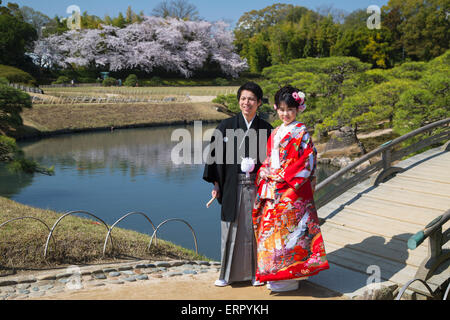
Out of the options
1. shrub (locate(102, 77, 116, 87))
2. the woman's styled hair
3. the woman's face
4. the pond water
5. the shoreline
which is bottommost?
the pond water

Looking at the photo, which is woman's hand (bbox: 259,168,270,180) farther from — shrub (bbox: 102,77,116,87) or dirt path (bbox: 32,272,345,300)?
shrub (bbox: 102,77,116,87)

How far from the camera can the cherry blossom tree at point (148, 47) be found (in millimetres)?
40688

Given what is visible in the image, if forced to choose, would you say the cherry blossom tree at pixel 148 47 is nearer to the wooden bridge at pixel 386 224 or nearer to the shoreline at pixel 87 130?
the shoreline at pixel 87 130

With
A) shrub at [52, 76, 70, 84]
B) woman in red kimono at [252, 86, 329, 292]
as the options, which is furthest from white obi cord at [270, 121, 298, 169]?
shrub at [52, 76, 70, 84]

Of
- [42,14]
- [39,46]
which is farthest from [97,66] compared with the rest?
[42,14]

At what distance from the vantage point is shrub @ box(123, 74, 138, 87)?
39531mm

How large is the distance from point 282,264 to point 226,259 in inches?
21.6

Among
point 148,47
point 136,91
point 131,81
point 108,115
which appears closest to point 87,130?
point 108,115

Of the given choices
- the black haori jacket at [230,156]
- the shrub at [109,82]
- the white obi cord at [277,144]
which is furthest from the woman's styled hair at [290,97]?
the shrub at [109,82]

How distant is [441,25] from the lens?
3609 centimetres

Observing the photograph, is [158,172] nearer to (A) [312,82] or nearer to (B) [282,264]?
(A) [312,82]

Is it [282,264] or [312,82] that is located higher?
[312,82]

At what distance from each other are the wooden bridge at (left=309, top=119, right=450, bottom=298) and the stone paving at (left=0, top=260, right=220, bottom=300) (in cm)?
148

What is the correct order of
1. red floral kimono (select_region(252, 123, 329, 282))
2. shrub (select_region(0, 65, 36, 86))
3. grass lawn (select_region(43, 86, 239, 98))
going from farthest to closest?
grass lawn (select_region(43, 86, 239, 98)) → shrub (select_region(0, 65, 36, 86)) → red floral kimono (select_region(252, 123, 329, 282))
